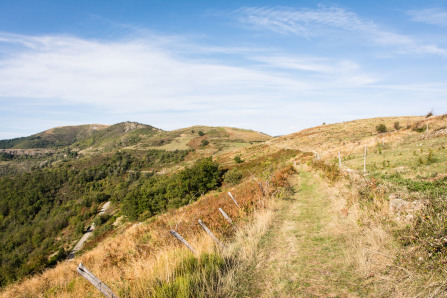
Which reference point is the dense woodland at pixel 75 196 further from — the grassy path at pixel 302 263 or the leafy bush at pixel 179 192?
the grassy path at pixel 302 263

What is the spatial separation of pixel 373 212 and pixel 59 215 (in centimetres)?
10646

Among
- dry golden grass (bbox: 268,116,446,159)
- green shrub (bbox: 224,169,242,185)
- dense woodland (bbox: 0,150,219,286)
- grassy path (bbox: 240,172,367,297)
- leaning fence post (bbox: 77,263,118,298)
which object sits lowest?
dense woodland (bbox: 0,150,219,286)

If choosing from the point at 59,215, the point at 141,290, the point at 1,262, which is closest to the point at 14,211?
the point at 59,215

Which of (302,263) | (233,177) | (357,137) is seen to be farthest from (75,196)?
(302,263)

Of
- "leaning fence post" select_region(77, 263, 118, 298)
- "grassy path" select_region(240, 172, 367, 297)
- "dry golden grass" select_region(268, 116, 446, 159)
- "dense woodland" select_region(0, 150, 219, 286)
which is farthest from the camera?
"dense woodland" select_region(0, 150, 219, 286)

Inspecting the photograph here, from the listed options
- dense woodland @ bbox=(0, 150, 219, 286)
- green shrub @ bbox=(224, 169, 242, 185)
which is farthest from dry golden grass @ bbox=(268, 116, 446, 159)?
dense woodland @ bbox=(0, 150, 219, 286)

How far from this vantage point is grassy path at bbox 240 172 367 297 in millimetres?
4395

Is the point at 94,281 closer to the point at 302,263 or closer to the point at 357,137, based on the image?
the point at 302,263

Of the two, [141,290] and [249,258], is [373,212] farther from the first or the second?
[141,290]

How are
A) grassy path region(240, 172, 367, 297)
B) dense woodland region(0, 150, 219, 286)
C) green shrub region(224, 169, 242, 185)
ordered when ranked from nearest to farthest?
1. grassy path region(240, 172, 367, 297)
2. green shrub region(224, 169, 242, 185)
3. dense woodland region(0, 150, 219, 286)

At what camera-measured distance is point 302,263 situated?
18.0ft

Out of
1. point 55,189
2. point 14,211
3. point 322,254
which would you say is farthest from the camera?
point 55,189

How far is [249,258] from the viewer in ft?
19.3

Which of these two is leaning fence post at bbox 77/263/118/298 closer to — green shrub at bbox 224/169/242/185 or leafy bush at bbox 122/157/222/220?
green shrub at bbox 224/169/242/185
